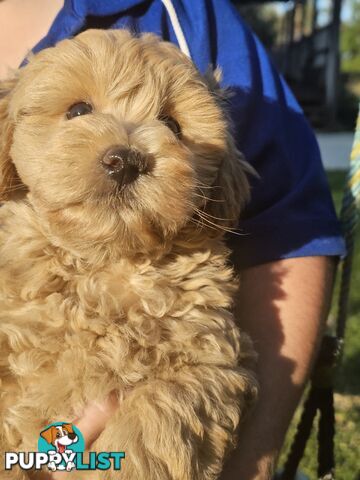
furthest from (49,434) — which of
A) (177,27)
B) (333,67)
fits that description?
(333,67)

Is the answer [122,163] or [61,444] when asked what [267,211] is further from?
[61,444]

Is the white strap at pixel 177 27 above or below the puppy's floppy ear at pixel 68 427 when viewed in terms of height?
above

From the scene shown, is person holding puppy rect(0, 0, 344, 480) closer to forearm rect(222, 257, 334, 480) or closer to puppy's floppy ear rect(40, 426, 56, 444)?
forearm rect(222, 257, 334, 480)

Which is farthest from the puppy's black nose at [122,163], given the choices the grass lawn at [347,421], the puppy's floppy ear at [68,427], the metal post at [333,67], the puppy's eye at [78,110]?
the metal post at [333,67]

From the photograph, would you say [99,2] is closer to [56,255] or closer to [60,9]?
[60,9]

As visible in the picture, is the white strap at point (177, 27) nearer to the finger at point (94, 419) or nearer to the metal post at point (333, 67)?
the finger at point (94, 419)
